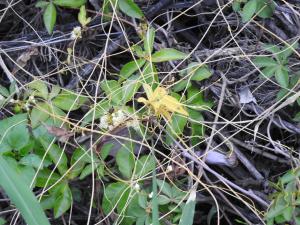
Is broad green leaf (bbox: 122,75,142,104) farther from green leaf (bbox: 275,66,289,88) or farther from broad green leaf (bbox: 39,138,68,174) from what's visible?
green leaf (bbox: 275,66,289,88)

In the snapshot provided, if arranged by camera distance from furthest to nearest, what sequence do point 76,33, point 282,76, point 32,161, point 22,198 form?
point 76,33
point 282,76
point 32,161
point 22,198

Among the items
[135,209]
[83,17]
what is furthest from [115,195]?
[83,17]

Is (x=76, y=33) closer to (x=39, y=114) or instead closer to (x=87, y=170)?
(x=39, y=114)

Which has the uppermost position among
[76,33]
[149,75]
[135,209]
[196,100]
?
[76,33]

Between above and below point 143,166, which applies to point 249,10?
above

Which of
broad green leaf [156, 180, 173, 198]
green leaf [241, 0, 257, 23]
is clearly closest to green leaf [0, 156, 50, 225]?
broad green leaf [156, 180, 173, 198]

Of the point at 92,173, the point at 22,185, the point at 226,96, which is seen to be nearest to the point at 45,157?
the point at 92,173

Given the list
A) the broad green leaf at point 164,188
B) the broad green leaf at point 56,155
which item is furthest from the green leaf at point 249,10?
the broad green leaf at point 56,155
